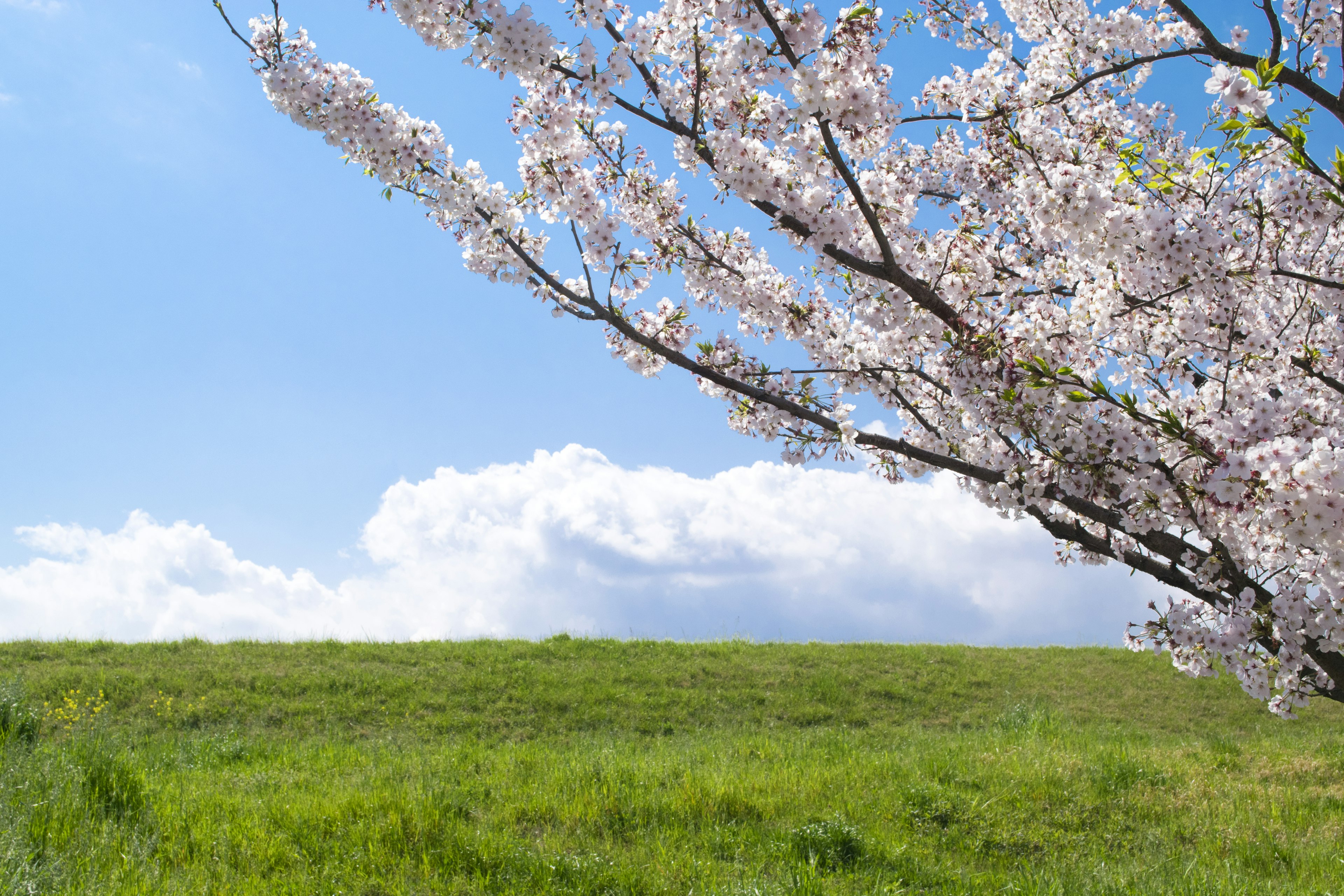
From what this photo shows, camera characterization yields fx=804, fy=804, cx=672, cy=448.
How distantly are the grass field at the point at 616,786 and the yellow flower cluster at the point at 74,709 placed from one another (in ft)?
0.22

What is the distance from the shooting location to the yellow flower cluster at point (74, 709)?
9547 millimetres

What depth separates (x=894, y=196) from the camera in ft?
17.8

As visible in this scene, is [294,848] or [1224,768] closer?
[294,848]

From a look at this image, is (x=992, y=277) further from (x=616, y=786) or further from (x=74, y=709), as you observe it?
(x=74, y=709)

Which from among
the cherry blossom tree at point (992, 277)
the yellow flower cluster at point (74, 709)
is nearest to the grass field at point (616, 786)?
the yellow flower cluster at point (74, 709)

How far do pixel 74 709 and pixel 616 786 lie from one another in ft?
26.2

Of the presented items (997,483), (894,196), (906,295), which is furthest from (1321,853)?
(894,196)

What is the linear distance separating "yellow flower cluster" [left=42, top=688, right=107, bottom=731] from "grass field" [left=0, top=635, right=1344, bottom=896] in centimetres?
7

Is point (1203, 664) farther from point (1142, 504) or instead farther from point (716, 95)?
point (716, 95)

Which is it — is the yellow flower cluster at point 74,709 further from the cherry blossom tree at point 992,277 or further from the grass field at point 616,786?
the cherry blossom tree at point 992,277

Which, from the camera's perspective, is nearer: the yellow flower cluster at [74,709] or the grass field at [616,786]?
the grass field at [616,786]

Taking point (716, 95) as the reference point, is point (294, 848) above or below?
below

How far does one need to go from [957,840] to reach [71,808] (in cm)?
607

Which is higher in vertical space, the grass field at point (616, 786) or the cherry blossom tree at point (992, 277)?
the cherry blossom tree at point (992, 277)
